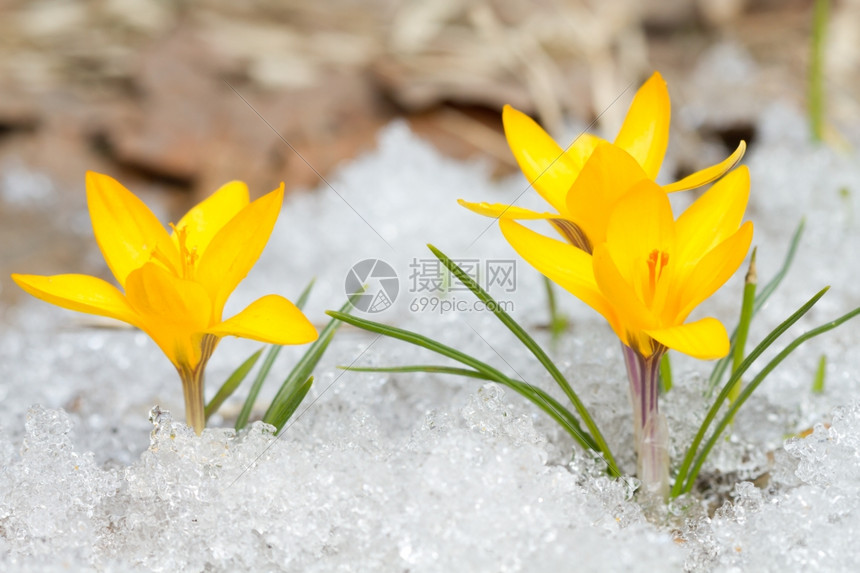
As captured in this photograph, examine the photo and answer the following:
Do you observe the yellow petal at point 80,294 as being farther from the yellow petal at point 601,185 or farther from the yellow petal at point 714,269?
the yellow petal at point 714,269

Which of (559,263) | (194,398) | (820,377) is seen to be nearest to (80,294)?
(194,398)

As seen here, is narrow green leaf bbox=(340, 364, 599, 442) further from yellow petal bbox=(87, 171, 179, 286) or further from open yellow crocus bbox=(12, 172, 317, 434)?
yellow petal bbox=(87, 171, 179, 286)

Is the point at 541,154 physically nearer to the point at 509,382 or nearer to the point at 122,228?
the point at 509,382

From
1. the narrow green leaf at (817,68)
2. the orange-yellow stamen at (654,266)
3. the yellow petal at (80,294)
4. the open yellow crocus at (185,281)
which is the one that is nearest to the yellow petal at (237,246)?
the open yellow crocus at (185,281)

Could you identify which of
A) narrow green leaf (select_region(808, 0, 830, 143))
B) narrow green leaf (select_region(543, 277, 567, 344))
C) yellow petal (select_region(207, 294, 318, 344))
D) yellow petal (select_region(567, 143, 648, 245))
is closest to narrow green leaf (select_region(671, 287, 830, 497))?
yellow petal (select_region(567, 143, 648, 245))

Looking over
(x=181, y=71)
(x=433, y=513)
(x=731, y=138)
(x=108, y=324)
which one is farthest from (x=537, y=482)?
(x=181, y=71)

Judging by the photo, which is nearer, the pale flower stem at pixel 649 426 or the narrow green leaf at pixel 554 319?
the pale flower stem at pixel 649 426
